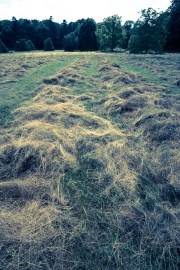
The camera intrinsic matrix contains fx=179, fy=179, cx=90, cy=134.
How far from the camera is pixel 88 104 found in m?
6.12

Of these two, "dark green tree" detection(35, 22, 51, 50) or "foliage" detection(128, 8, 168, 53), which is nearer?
"foliage" detection(128, 8, 168, 53)

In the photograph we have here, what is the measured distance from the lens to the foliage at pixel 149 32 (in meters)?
31.4

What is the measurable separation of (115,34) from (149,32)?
9.96 meters

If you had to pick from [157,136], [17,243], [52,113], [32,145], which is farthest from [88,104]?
[17,243]

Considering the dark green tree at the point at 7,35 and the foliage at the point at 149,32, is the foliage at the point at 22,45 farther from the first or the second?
→ the foliage at the point at 149,32

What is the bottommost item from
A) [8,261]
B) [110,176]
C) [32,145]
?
[8,261]

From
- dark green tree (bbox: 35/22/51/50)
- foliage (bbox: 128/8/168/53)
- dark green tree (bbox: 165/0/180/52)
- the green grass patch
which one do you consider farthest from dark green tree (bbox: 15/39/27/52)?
the green grass patch

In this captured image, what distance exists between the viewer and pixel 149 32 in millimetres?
31688

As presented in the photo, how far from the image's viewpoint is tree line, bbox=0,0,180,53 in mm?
31750

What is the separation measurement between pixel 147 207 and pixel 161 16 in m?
37.9

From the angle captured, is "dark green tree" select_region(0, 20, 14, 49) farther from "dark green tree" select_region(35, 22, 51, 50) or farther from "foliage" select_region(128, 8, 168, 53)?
"foliage" select_region(128, 8, 168, 53)

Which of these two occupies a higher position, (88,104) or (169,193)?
(88,104)

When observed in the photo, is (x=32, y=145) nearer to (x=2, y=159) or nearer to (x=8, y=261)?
(x=2, y=159)

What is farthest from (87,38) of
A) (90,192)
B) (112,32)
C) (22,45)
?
(90,192)
